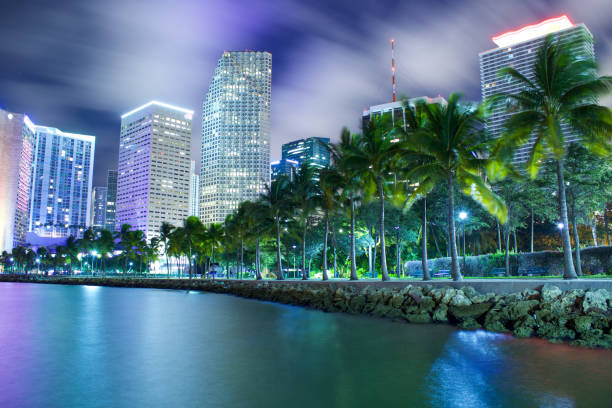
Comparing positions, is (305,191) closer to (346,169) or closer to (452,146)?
(346,169)

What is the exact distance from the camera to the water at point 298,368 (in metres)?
8.56

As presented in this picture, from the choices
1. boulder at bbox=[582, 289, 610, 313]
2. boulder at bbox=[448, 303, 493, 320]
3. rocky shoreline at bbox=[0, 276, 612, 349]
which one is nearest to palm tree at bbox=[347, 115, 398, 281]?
rocky shoreline at bbox=[0, 276, 612, 349]

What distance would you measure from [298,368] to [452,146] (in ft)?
52.0

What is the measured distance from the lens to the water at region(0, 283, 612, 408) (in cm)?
856

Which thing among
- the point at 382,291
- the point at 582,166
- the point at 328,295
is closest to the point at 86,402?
the point at 382,291

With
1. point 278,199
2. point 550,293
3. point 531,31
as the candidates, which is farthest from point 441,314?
point 531,31

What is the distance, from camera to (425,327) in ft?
56.7

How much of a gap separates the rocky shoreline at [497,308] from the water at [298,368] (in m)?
1.14

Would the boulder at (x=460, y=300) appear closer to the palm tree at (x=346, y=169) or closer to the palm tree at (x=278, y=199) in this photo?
the palm tree at (x=346, y=169)

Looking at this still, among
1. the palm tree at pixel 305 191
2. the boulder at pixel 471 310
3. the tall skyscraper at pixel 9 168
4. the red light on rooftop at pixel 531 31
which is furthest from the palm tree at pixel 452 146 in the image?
the tall skyscraper at pixel 9 168

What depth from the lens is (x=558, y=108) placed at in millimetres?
18938

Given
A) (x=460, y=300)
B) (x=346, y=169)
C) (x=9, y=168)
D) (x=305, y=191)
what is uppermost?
(x=9, y=168)

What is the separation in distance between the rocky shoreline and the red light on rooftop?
144420mm

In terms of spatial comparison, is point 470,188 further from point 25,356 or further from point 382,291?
point 25,356
